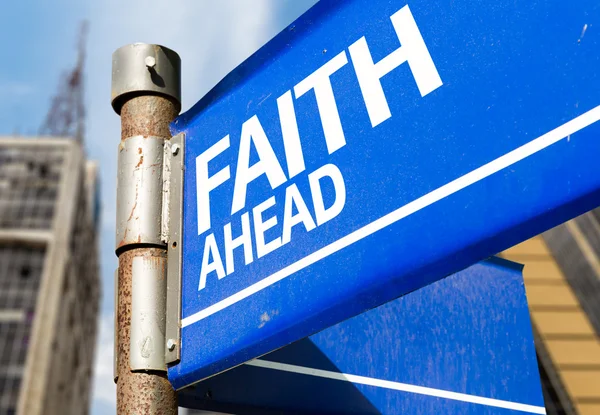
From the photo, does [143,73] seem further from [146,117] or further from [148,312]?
[148,312]

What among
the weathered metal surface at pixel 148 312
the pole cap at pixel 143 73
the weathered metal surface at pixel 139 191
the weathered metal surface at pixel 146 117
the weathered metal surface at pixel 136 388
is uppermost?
the pole cap at pixel 143 73

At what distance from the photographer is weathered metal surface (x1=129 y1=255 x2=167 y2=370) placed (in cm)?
167

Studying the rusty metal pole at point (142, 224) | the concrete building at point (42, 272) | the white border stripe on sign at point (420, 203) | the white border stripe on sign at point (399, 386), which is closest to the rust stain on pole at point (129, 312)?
the rusty metal pole at point (142, 224)

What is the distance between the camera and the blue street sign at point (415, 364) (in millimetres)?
1907

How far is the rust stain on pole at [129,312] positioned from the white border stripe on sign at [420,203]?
140 mm

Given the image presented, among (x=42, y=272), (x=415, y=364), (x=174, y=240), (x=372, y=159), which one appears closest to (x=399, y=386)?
(x=415, y=364)

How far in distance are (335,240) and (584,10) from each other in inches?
23.2

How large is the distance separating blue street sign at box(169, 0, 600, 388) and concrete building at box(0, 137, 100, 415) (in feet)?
152

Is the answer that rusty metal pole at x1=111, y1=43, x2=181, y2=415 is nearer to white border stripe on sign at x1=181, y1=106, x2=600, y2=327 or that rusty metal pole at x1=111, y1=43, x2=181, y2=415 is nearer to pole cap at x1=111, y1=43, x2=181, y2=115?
pole cap at x1=111, y1=43, x2=181, y2=115

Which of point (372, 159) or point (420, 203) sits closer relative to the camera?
point (420, 203)

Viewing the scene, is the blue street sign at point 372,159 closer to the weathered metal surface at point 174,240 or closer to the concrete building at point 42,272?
the weathered metal surface at point 174,240

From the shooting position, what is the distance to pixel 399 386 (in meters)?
2.10

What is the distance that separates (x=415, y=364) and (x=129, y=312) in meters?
0.84

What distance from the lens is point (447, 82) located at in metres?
1.38
